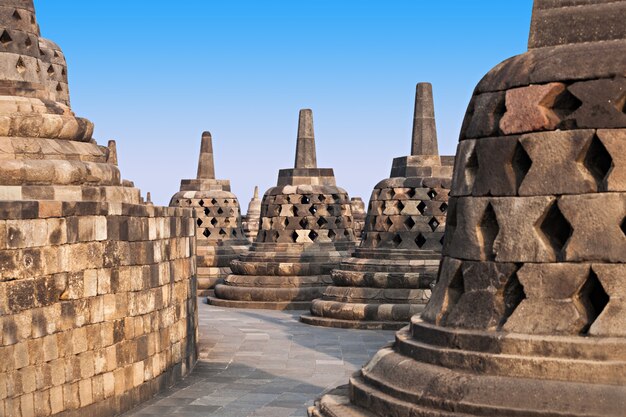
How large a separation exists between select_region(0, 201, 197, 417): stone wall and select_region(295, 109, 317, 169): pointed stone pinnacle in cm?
915

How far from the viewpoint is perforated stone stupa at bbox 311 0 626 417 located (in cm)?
481

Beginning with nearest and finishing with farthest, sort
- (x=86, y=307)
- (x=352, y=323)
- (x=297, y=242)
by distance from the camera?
(x=86, y=307) < (x=352, y=323) < (x=297, y=242)

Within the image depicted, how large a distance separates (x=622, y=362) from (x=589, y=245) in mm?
616

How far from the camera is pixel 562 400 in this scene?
4.67 meters

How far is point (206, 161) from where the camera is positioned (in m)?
25.0

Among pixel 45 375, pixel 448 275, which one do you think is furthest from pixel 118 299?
pixel 448 275

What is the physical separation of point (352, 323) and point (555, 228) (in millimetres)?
11380

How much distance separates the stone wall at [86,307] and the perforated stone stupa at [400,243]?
18.4ft

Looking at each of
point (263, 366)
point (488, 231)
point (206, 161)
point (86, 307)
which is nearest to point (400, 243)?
point (263, 366)

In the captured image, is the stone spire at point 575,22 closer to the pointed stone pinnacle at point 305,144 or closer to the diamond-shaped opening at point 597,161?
the diamond-shaped opening at point 597,161

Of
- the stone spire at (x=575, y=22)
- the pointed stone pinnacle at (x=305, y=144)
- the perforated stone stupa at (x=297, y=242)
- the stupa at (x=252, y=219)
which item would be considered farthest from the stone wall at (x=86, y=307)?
the stupa at (x=252, y=219)

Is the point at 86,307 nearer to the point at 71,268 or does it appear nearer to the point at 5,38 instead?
the point at 71,268

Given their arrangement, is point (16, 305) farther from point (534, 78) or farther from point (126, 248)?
point (534, 78)

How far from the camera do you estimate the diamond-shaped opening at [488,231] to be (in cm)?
532
